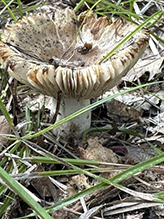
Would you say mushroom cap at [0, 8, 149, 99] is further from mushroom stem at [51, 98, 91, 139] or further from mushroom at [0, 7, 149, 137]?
mushroom stem at [51, 98, 91, 139]

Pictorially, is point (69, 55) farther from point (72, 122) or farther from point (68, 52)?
point (72, 122)

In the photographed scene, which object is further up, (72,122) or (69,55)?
(69,55)

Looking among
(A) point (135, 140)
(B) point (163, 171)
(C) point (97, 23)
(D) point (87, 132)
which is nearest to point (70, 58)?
(C) point (97, 23)

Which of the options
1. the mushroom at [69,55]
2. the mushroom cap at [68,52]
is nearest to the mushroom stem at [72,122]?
the mushroom at [69,55]

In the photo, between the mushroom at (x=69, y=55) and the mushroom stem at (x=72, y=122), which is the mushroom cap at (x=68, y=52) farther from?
the mushroom stem at (x=72, y=122)

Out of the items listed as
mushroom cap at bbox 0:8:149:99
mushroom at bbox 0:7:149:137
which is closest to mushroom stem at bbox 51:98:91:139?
mushroom at bbox 0:7:149:137

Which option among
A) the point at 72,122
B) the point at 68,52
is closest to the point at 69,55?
the point at 68,52

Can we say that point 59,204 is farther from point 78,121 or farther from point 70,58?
point 70,58
